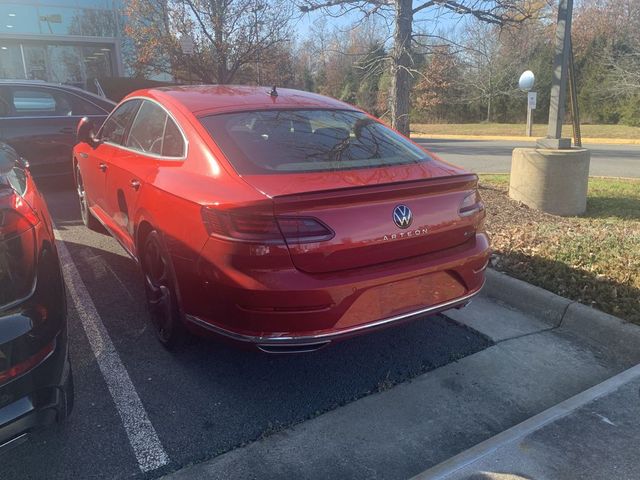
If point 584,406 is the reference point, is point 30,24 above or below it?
above

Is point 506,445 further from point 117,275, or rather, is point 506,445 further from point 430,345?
point 117,275

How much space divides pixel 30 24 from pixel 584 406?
2334 centimetres

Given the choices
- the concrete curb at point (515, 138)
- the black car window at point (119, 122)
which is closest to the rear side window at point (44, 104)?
the black car window at point (119, 122)

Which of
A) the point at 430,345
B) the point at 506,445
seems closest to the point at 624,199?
the point at 430,345

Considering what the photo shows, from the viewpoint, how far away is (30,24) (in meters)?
20.3

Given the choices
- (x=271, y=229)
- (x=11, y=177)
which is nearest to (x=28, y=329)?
(x=11, y=177)

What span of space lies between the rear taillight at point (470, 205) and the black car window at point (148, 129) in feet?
6.35

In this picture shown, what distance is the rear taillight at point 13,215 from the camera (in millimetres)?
2037

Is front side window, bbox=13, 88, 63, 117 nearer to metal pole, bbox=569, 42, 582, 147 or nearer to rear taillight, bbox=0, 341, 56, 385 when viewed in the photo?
rear taillight, bbox=0, 341, 56, 385

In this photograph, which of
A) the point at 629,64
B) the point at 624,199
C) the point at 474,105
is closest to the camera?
the point at 624,199

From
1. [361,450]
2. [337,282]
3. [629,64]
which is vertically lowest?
[361,450]

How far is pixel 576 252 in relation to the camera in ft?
14.7

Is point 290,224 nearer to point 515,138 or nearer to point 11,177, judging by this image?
point 11,177

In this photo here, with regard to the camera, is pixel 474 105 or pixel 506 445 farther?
pixel 474 105
